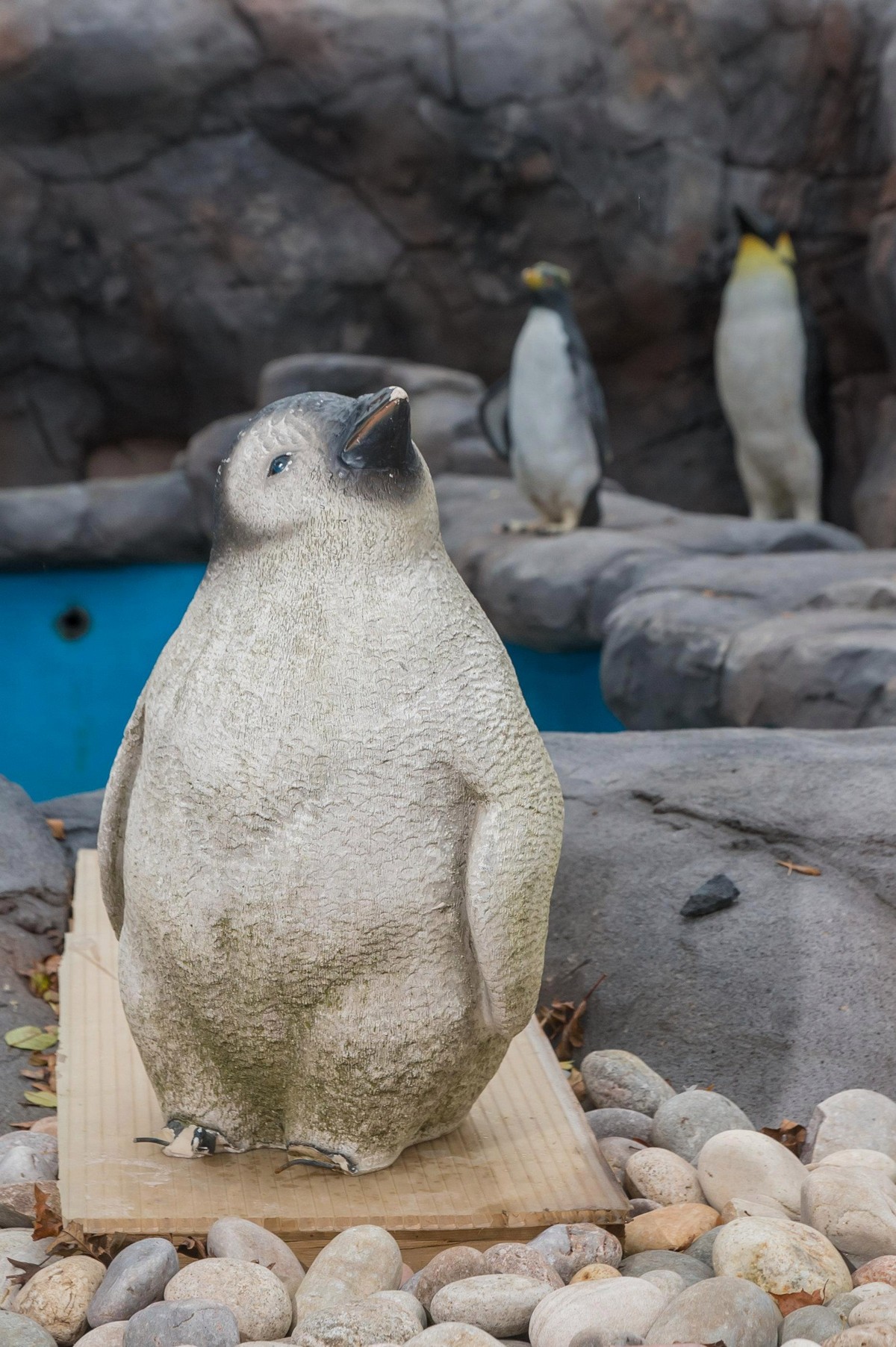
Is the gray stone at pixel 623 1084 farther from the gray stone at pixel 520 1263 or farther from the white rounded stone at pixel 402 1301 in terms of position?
the white rounded stone at pixel 402 1301

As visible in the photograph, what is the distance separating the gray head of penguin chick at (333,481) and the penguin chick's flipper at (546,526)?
4.92 m

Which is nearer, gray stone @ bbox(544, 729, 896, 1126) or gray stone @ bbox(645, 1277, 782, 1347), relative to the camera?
gray stone @ bbox(645, 1277, 782, 1347)

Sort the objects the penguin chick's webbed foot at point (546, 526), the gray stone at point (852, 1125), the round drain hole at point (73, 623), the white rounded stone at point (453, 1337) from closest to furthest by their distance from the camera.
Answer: the white rounded stone at point (453, 1337) < the gray stone at point (852, 1125) < the penguin chick's webbed foot at point (546, 526) < the round drain hole at point (73, 623)

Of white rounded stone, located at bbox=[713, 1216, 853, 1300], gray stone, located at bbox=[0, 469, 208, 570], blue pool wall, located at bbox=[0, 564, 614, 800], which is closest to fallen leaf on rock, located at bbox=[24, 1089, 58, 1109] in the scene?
white rounded stone, located at bbox=[713, 1216, 853, 1300]

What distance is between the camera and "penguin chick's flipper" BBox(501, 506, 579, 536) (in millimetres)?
6840

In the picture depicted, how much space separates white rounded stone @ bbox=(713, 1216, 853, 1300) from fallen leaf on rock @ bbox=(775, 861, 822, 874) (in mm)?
1078

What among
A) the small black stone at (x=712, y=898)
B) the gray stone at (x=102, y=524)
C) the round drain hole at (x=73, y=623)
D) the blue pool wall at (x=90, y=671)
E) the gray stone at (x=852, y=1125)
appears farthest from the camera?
the gray stone at (x=102, y=524)

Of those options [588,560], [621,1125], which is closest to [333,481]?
[621,1125]

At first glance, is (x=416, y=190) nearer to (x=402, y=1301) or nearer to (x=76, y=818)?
(x=76, y=818)

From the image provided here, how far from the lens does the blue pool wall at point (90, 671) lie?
6352 millimetres

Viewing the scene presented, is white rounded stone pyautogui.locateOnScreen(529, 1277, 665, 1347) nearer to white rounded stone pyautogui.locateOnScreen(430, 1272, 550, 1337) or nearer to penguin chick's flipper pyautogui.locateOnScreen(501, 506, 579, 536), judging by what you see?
white rounded stone pyautogui.locateOnScreen(430, 1272, 550, 1337)

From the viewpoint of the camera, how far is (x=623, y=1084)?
244 centimetres

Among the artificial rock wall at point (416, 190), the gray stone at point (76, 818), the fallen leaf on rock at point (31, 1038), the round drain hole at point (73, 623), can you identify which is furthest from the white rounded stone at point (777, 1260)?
the artificial rock wall at point (416, 190)

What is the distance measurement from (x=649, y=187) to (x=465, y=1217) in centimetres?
853
